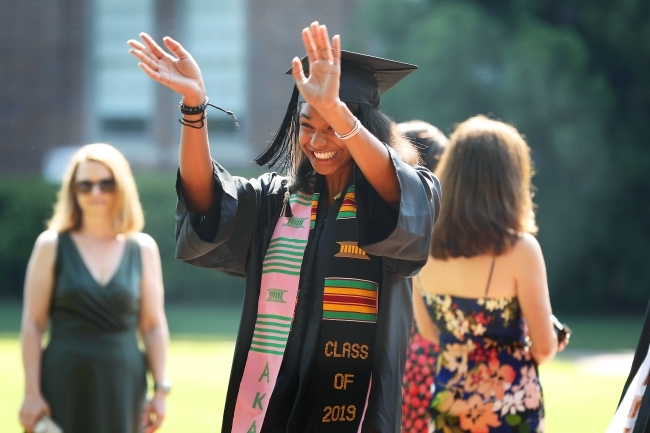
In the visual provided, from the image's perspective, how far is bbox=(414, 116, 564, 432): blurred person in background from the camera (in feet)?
13.1

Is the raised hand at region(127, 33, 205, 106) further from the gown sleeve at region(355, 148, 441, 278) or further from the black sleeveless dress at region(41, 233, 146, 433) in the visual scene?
the black sleeveless dress at region(41, 233, 146, 433)

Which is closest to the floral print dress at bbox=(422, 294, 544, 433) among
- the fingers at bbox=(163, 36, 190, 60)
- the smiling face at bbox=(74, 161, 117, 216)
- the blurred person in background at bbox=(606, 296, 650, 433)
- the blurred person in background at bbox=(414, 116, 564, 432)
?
the blurred person in background at bbox=(414, 116, 564, 432)

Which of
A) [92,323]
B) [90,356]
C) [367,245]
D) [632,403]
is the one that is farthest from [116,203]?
[632,403]

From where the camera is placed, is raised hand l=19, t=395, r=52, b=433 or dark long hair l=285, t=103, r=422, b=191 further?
raised hand l=19, t=395, r=52, b=433

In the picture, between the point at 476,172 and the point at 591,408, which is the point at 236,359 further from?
the point at 591,408

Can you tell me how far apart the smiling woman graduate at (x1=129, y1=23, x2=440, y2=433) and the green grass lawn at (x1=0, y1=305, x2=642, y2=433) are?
4333 mm

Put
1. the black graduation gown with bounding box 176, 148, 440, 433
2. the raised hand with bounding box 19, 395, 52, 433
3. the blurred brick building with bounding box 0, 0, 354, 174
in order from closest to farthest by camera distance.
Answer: the black graduation gown with bounding box 176, 148, 440, 433
the raised hand with bounding box 19, 395, 52, 433
the blurred brick building with bounding box 0, 0, 354, 174

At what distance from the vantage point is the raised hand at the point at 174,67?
9.46 feet

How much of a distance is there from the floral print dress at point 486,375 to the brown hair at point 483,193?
25cm

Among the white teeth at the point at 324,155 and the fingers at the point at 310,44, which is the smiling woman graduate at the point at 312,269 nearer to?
the white teeth at the point at 324,155

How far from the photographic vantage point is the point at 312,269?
3025 millimetres

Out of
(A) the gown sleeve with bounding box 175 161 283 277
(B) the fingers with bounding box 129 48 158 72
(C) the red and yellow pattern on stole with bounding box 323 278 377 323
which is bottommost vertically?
(C) the red and yellow pattern on stole with bounding box 323 278 377 323

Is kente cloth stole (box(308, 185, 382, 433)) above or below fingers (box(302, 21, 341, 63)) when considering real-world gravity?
below

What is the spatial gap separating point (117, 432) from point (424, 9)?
1152cm
